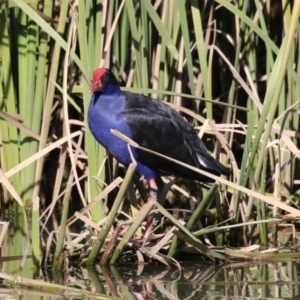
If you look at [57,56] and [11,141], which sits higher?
[57,56]

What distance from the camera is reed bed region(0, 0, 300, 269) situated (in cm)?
351

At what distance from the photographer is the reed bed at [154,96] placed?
3510 mm

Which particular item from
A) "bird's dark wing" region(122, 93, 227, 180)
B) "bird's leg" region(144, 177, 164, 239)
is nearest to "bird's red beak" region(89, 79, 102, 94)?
"bird's dark wing" region(122, 93, 227, 180)

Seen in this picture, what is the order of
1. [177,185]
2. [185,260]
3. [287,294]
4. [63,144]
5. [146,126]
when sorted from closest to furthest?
[287,294]
[185,260]
[146,126]
[63,144]
[177,185]

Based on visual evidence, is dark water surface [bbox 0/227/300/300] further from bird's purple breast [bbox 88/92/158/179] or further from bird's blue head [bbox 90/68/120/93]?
bird's blue head [bbox 90/68/120/93]

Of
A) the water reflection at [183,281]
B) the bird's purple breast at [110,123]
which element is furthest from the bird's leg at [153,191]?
the water reflection at [183,281]

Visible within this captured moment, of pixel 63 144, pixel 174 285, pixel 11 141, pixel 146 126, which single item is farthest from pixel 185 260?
pixel 11 141

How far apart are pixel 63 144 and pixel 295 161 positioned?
3.82ft

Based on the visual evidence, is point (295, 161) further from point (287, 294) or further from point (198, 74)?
point (287, 294)

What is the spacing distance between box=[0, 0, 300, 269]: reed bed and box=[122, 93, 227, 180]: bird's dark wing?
0.28 ft

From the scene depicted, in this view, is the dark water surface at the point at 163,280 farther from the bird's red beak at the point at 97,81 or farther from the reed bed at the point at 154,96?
the bird's red beak at the point at 97,81

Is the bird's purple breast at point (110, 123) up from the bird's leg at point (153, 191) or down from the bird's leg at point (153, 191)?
up

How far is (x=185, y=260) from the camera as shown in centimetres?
349

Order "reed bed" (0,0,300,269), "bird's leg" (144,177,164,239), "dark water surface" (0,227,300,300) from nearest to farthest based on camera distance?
"dark water surface" (0,227,300,300) → "reed bed" (0,0,300,269) → "bird's leg" (144,177,164,239)
